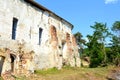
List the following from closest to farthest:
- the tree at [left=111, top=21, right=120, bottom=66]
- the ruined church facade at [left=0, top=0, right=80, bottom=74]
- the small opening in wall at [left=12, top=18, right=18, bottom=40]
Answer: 1. the ruined church facade at [left=0, top=0, right=80, bottom=74]
2. the small opening in wall at [left=12, top=18, right=18, bottom=40]
3. the tree at [left=111, top=21, right=120, bottom=66]

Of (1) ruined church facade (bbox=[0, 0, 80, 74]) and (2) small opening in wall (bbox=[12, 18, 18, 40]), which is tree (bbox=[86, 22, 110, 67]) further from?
(2) small opening in wall (bbox=[12, 18, 18, 40])

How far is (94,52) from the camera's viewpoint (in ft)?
168

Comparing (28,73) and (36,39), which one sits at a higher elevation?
(36,39)

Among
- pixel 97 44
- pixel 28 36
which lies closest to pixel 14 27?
pixel 28 36

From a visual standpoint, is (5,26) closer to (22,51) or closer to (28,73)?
(22,51)

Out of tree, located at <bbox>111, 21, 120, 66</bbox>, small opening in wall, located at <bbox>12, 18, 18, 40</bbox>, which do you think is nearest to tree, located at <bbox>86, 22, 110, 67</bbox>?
tree, located at <bbox>111, 21, 120, 66</bbox>

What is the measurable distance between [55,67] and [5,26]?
34.2 ft

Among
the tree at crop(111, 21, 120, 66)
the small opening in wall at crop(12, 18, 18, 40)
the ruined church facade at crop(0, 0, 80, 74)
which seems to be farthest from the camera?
the tree at crop(111, 21, 120, 66)

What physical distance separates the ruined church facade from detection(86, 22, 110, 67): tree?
14.0 metres

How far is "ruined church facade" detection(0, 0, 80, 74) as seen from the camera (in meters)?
24.6

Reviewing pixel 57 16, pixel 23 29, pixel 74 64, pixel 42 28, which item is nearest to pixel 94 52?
pixel 74 64

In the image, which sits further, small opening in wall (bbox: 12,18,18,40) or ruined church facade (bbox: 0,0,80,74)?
small opening in wall (bbox: 12,18,18,40)


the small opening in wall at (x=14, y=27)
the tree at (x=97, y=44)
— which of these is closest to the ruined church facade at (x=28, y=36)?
the small opening in wall at (x=14, y=27)

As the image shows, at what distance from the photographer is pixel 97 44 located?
51.2 meters
